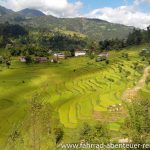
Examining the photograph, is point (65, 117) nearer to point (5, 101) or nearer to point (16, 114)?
point (16, 114)

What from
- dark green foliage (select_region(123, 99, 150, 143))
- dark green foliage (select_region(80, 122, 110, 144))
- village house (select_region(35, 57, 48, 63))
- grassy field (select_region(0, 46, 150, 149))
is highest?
dark green foliage (select_region(123, 99, 150, 143))

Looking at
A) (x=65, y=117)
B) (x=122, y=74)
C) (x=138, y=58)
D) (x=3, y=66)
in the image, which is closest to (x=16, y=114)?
(x=65, y=117)

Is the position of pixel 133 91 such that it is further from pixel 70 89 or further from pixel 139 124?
pixel 139 124

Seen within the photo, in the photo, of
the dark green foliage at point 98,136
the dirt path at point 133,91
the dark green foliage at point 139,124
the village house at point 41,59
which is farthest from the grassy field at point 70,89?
the dark green foliage at point 139,124

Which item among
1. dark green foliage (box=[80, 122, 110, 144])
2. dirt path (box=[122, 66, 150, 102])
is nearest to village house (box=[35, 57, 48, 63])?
dirt path (box=[122, 66, 150, 102])

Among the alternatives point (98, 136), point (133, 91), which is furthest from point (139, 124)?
point (133, 91)

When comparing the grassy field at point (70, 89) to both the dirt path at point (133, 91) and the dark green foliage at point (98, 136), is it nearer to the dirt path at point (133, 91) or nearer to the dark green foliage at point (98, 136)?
the dirt path at point (133, 91)

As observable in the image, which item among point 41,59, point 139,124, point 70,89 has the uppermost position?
point 139,124

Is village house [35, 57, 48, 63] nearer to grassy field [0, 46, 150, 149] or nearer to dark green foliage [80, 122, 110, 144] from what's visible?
grassy field [0, 46, 150, 149]

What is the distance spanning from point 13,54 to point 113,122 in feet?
434

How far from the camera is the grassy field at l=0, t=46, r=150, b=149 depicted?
7669 cm

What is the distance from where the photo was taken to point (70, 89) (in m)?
106

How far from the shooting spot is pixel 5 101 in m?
91.8

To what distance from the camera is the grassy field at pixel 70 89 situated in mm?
76688
